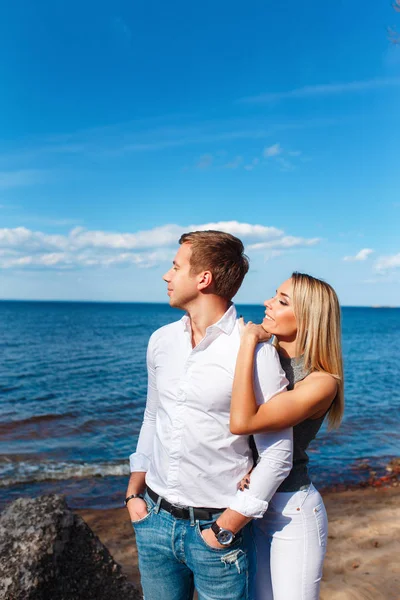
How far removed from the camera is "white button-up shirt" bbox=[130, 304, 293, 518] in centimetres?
261

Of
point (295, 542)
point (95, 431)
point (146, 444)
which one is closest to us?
point (295, 542)

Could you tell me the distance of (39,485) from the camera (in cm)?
974

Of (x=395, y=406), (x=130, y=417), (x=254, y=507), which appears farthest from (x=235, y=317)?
(x=395, y=406)

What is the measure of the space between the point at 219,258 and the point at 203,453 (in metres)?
1.05

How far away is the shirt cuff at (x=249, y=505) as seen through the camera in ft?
8.32

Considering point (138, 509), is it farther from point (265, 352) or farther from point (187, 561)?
point (265, 352)

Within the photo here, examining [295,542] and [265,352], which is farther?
[295,542]

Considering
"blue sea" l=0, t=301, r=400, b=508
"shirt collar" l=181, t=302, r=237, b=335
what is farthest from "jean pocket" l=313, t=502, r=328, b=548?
"blue sea" l=0, t=301, r=400, b=508

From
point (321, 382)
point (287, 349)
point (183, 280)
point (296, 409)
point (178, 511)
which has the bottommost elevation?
point (178, 511)

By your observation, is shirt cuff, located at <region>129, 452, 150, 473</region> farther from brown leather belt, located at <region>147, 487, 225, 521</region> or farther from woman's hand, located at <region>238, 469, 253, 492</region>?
woman's hand, located at <region>238, 469, 253, 492</region>

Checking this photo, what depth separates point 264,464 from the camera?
259 centimetres

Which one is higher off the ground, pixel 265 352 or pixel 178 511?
pixel 265 352

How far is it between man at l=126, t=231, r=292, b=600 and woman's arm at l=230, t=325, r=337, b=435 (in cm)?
8

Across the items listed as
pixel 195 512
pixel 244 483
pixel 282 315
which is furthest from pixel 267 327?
pixel 195 512
